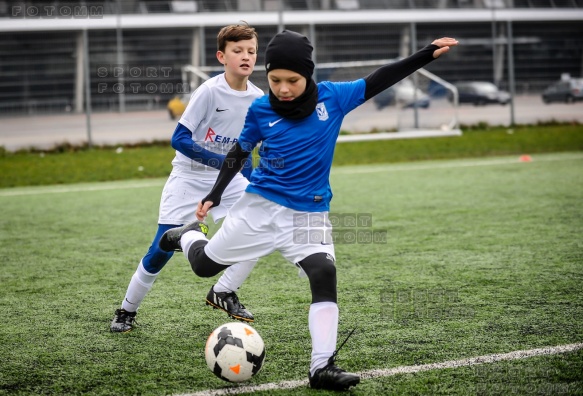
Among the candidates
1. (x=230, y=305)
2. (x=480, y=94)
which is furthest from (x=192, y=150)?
(x=480, y=94)

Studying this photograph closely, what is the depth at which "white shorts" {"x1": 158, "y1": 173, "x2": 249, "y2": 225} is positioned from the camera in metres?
4.90

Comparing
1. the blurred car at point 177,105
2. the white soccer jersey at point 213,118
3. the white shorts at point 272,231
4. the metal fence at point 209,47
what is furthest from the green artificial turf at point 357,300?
the blurred car at point 177,105

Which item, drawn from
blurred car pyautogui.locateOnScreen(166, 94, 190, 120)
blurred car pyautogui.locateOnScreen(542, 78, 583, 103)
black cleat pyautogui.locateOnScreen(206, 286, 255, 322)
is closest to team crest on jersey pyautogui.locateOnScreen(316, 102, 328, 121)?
black cleat pyautogui.locateOnScreen(206, 286, 255, 322)

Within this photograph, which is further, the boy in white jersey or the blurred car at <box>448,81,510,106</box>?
the blurred car at <box>448,81,510,106</box>

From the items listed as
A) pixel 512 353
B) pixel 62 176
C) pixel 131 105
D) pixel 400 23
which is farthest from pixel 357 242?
pixel 400 23

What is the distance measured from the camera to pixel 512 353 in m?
A: 4.09

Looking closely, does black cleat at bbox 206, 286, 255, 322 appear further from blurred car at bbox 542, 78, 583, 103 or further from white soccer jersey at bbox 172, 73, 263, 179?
blurred car at bbox 542, 78, 583, 103

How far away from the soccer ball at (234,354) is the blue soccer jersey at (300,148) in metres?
0.72

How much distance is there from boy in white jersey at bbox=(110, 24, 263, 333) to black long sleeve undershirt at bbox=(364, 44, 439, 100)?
3.78ft

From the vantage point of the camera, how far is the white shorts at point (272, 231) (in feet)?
12.6

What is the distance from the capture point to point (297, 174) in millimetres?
3838

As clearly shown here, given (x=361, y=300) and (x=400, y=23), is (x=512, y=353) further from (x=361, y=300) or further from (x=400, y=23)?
(x=400, y=23)

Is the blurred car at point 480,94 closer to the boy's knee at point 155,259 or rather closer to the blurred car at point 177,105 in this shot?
the blurred car at point 177,105

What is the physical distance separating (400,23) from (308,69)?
16235mm
